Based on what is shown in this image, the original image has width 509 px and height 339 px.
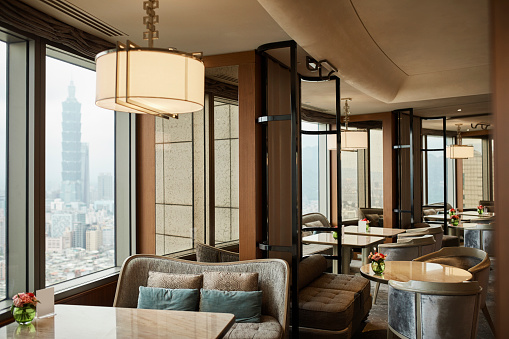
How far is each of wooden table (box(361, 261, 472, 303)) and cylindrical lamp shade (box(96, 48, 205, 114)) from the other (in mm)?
2487

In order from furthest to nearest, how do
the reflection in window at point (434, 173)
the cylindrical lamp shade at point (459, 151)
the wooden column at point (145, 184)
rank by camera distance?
the reflection in window at point (434, 173), the cylindrical lamp shade at point (459, 151), the wooden column at point (145, 184)

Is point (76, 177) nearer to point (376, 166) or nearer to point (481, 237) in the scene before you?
point (481, 237)

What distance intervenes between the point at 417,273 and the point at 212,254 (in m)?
1.86

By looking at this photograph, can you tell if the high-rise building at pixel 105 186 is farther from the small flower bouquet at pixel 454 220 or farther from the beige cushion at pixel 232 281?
the small flower bouquet at pixel 454 220

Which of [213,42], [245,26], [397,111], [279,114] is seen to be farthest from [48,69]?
[397,111]

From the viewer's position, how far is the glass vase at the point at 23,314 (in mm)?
2334

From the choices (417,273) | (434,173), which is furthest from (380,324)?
(434,173)

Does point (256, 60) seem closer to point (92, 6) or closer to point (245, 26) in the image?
point (245, 26)

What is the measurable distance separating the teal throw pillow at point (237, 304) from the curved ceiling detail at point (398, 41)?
6.33 feet

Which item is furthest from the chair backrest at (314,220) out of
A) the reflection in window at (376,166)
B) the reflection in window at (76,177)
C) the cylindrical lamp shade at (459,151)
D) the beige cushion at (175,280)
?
the cylindrical lamp shade at (459,151)

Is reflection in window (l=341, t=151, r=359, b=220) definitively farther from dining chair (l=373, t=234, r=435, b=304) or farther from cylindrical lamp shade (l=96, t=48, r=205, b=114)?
cylindrical lamp shade (l=96, t=48, r=205, b=114)

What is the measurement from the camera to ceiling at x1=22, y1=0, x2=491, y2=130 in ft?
9.37

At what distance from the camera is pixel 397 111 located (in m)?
7.88

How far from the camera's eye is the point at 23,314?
235cm
